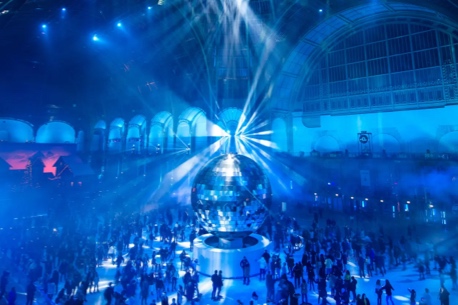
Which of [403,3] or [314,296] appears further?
[403,3]

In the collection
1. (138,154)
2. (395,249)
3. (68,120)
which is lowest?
(395,249)

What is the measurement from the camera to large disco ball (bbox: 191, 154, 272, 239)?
Result: 10531 mm

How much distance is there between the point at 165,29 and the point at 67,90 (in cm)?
1353

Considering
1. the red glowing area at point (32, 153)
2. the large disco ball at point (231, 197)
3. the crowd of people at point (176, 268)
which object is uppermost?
the red glowing area at point (32, 153)

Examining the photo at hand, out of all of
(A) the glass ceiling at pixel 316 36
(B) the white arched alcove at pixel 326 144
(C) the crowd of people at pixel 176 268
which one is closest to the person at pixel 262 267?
(C) the crowd of people at pixel 176 268

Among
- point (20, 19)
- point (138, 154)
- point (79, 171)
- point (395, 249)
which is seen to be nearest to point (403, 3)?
point (395, 249)

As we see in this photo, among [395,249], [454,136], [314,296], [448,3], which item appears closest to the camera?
[314,296]

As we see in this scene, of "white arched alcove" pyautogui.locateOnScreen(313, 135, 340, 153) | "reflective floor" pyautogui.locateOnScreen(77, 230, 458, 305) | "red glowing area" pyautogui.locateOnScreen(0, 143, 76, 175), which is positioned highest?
"white arched alcove" pyautogui.locateOnScreen(313, 135, 340, 153)

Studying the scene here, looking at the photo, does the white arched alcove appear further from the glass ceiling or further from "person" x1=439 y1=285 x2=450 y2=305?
"person" x1=439 y1=285 x2=450 y2=305

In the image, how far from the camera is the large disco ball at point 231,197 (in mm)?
10531

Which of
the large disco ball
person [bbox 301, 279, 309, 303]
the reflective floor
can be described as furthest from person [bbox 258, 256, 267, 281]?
person [bbox 301, 279, 309, 303]

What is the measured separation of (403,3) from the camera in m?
22.0

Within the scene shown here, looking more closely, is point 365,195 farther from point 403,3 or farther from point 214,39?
point 214,39

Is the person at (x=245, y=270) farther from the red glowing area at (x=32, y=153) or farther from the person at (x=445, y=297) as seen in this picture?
the red glowing area at (x=32, y=153)
